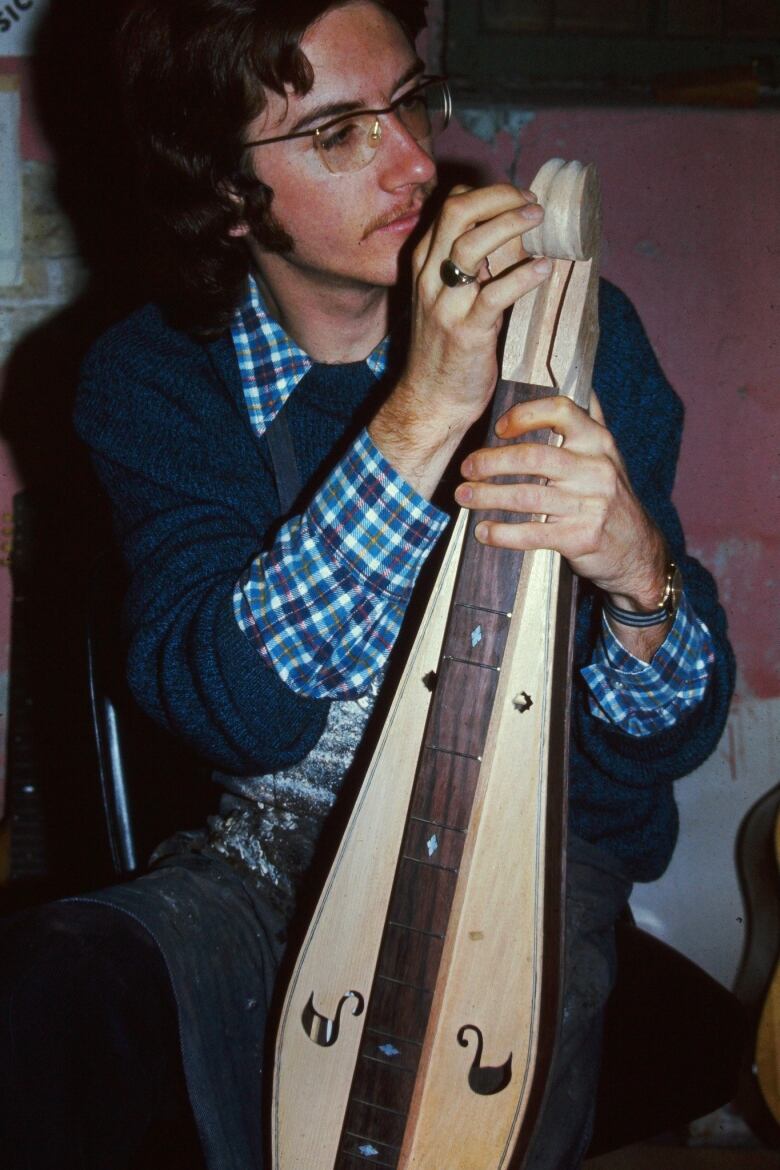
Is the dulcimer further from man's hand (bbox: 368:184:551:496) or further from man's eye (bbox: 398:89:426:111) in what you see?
man's eye (bbox: 398:89:426:111)

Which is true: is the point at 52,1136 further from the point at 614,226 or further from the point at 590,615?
the point at 614,226

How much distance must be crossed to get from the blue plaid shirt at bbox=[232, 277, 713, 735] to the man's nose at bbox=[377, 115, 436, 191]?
0.41 m

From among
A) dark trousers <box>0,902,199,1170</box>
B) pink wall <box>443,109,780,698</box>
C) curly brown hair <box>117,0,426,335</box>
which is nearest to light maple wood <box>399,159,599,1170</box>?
dark trousers <box>0,902,199,1170</box>

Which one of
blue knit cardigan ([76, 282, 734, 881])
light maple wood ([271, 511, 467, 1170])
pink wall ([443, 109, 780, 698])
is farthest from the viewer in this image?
pink wall ([443, 109, 780, 698])

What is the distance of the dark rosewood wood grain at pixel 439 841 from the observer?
3.01ft

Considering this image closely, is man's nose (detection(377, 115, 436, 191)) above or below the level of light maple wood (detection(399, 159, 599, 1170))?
above

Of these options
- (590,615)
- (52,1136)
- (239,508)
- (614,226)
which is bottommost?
(52,1136)

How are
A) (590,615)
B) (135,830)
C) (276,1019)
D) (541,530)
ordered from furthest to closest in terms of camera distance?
(135,830)
(590,615)
(276,1019)
(541,530)

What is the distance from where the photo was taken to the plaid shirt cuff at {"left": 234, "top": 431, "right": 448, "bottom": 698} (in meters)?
1.04

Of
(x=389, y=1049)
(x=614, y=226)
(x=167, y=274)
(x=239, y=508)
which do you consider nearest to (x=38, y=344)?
(x=167, y=274)

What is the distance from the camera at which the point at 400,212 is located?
129 cm

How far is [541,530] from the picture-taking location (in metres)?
0.90

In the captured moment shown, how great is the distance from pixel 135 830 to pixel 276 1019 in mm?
465

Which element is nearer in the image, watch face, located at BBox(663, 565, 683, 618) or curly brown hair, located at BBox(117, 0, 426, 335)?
watch face, located at BBox(663, 565, 683, 618)
